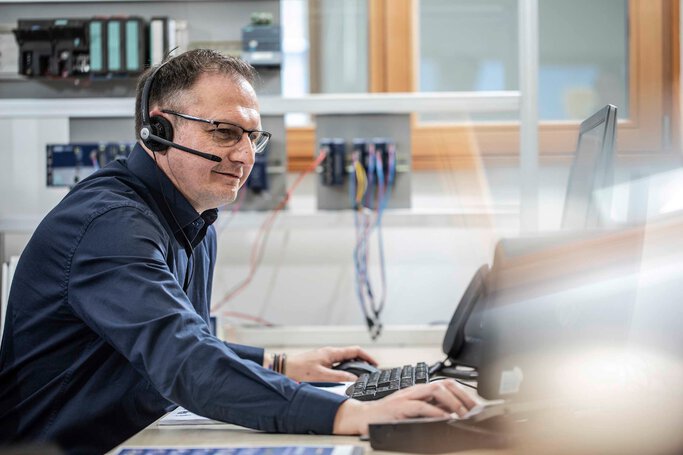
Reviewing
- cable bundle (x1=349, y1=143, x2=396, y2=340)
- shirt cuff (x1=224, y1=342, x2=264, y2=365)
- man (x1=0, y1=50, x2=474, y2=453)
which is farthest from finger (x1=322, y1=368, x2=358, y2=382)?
cable bundle (x1=349, y1=143, x2=396, y2=340)

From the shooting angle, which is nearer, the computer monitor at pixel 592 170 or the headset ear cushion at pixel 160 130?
the computer monitor at pixel 592 170

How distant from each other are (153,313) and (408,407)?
0.32 m

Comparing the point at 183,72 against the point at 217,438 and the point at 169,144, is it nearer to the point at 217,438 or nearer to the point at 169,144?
the point at 169,144

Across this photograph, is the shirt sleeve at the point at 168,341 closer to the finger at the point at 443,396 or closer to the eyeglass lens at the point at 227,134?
the finger at the point at 443,396

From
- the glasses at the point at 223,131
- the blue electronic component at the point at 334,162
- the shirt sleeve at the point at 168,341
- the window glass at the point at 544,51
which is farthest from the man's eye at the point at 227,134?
the window glass at the point at 544,51

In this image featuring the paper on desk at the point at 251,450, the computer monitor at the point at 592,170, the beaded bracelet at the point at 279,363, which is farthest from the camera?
the beaded bracelet at the point at 279,363

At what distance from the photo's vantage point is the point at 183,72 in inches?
49.8

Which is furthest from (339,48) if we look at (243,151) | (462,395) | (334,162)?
(462,395)

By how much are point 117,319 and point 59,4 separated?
64.1 inches

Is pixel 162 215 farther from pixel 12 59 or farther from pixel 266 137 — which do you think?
pixel 12 59

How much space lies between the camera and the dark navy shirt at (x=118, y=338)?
0.92 m

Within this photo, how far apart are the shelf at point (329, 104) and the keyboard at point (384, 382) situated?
42.2 inches

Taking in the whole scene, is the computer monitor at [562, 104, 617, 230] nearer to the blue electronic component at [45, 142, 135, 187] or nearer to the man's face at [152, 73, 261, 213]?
the man's face at [152, 73, 261, 213]

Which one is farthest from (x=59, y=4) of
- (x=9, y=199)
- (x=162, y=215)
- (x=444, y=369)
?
(x=444, y=369)
